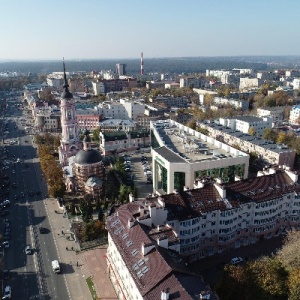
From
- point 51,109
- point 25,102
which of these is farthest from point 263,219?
point 25,102

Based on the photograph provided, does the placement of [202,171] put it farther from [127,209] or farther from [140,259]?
[140,259]

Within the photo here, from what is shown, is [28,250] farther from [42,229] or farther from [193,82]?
[193,82]

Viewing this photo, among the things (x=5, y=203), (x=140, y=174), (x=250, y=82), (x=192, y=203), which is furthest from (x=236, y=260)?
(x=250, y=82)

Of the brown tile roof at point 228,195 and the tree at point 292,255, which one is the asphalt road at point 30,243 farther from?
the tree at point 292,255

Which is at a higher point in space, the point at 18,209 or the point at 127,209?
the point at 127,209

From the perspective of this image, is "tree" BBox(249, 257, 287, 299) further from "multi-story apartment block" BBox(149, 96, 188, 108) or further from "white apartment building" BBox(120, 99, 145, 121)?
"multi-story apartment block" BBox(149, 96, 188, 108)
